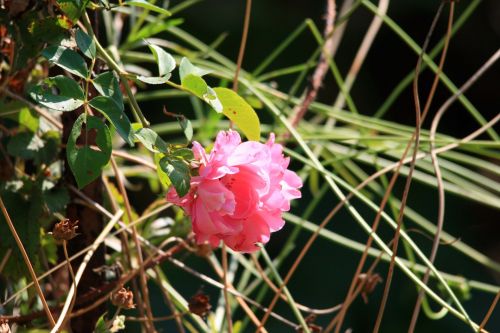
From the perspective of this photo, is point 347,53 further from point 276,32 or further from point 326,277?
point 326,277

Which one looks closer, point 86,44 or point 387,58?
point 86,44

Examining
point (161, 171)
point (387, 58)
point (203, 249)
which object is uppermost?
point (161, 171)

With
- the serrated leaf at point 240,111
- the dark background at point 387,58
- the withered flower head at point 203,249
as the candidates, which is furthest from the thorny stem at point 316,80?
the dark background at point 387,58

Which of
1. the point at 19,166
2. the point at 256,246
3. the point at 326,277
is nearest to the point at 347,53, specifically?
the point at 326,277

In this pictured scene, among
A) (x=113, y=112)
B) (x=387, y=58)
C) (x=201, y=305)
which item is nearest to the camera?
(x=113, y=112)

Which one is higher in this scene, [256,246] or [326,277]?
[256,246]

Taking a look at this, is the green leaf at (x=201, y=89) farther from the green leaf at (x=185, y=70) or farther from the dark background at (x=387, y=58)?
the dark background at (x=387, y=58)

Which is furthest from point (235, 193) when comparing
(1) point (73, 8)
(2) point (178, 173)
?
(1) point (73, 8)

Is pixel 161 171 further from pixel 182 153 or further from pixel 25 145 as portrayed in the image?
pixel 25 145
